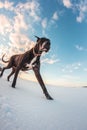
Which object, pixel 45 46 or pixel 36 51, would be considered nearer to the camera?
pixel 45 46

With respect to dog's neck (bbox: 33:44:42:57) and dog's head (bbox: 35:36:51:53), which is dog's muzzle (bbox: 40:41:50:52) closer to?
dog's head (bbox: 35:36:51:53)

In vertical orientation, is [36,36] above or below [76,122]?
above

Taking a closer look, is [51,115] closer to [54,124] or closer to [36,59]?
[54,124]

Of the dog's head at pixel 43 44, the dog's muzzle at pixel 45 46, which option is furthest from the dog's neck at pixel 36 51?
the dog's muzzle at pixel 45 46

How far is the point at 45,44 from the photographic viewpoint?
6531 mm

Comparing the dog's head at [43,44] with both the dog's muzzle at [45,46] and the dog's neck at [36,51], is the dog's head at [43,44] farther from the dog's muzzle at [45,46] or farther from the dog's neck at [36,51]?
the dog's neck at [36,51]

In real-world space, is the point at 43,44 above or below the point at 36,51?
above

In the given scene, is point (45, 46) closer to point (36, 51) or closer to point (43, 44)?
point (43, 44)

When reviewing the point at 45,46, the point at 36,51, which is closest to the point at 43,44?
the point at 45,46

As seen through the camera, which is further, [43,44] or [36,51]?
[36,51]

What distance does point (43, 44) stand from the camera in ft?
21.6

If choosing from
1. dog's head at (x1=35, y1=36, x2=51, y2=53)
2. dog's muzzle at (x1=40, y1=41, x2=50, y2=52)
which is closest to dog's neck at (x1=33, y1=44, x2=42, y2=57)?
dog's head at (x1=35, y1=36, x2=51, y2=53)

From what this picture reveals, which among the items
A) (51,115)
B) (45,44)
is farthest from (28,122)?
(45,44)

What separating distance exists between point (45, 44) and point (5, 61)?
443 centimetres
